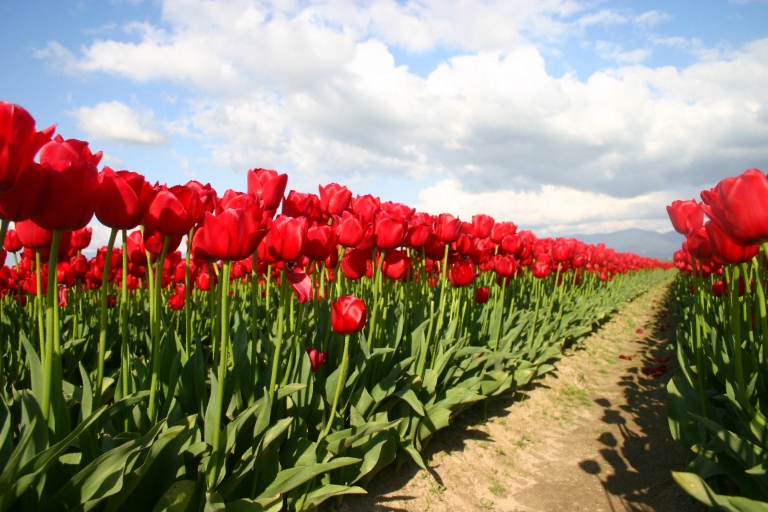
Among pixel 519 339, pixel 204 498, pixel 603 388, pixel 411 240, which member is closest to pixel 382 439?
pixel 204 498

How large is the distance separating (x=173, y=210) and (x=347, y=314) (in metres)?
0.91

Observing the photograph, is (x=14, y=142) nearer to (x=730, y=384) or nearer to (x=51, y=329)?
(x=51, y=329)

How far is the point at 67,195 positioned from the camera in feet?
4.26

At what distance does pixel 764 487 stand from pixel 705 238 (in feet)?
4.04

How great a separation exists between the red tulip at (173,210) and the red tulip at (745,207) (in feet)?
6.15

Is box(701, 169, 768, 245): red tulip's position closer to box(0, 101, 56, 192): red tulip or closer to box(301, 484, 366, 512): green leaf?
box(301, 484, 366, 512): green leaf

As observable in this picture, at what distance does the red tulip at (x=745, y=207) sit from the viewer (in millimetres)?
1624

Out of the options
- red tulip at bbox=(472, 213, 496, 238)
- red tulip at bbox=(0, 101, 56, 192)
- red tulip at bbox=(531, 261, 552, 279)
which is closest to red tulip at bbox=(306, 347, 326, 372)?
red tulip at bbox=(0, 101, 56, 192)

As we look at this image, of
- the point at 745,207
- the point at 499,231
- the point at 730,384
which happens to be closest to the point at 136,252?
the point at 745,207

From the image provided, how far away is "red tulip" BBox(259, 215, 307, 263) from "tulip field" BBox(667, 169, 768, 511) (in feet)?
5.12

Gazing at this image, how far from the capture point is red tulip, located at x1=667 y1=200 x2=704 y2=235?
2.77 m

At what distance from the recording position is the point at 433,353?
147 inches

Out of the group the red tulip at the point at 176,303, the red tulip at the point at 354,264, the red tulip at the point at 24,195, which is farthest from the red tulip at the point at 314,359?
the red tulip at the point at 176,303

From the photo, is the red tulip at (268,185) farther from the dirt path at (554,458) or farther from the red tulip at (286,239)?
the dirt path at (554,458)
